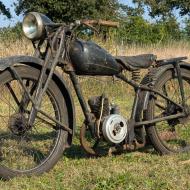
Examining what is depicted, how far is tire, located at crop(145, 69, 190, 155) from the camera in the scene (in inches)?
227

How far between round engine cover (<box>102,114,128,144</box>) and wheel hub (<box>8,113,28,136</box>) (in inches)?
33.3

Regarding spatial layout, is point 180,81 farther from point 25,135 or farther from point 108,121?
point 25,135

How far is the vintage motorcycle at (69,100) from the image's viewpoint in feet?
15.9

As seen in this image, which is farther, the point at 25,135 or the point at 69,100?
the point at 69,100

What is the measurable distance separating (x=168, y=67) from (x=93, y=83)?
204 inches

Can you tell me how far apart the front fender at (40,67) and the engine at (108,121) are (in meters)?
0.30

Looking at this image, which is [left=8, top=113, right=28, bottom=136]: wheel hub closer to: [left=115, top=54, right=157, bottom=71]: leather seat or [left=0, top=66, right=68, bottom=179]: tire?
[left=0, top=66, right=68, bottom=179]: tire

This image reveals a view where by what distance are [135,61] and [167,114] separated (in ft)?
2.54

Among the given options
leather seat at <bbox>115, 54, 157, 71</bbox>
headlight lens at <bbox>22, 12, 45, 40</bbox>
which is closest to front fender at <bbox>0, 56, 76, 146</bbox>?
headlight lens at <bbox>22, 12, 45, 40</bbox>

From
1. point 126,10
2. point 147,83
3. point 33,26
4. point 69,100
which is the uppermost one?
point 126,10

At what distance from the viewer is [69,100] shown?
5133 mm

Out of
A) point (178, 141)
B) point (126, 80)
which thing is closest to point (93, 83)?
point (178, 141)

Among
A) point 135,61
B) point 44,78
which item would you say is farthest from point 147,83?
point 44,78

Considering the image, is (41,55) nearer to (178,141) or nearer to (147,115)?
(147,115)
